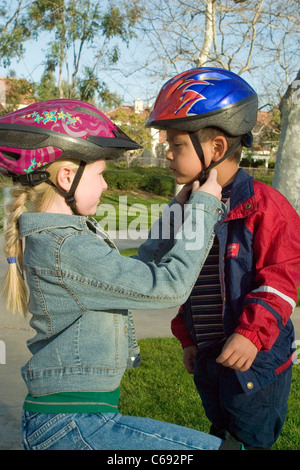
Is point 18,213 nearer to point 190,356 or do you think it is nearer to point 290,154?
point 190,356

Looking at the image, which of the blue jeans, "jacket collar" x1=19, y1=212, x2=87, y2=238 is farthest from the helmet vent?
the blue jeans

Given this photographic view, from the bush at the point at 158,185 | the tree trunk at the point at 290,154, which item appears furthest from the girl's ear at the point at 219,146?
the bush at the point at 158,185

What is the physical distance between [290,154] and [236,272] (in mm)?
7344

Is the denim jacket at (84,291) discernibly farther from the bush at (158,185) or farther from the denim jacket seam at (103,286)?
the bush at (158,185)

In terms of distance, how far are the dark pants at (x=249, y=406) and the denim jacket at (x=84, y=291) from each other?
590 mm

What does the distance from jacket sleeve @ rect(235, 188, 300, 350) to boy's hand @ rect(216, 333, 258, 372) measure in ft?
0.08

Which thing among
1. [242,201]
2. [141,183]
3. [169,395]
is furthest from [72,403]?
[141,183]

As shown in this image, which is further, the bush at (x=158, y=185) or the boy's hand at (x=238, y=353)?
the bush at (x=158, y=185)

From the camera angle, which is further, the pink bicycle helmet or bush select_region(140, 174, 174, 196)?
bush select_region(140, 174, 174, 196)

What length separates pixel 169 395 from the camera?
14.0ft

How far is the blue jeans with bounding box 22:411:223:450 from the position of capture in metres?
1.80

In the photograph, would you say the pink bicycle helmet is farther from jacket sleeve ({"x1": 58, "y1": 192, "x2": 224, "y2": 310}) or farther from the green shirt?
the green shirt

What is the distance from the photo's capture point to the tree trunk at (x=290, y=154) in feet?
29.9
